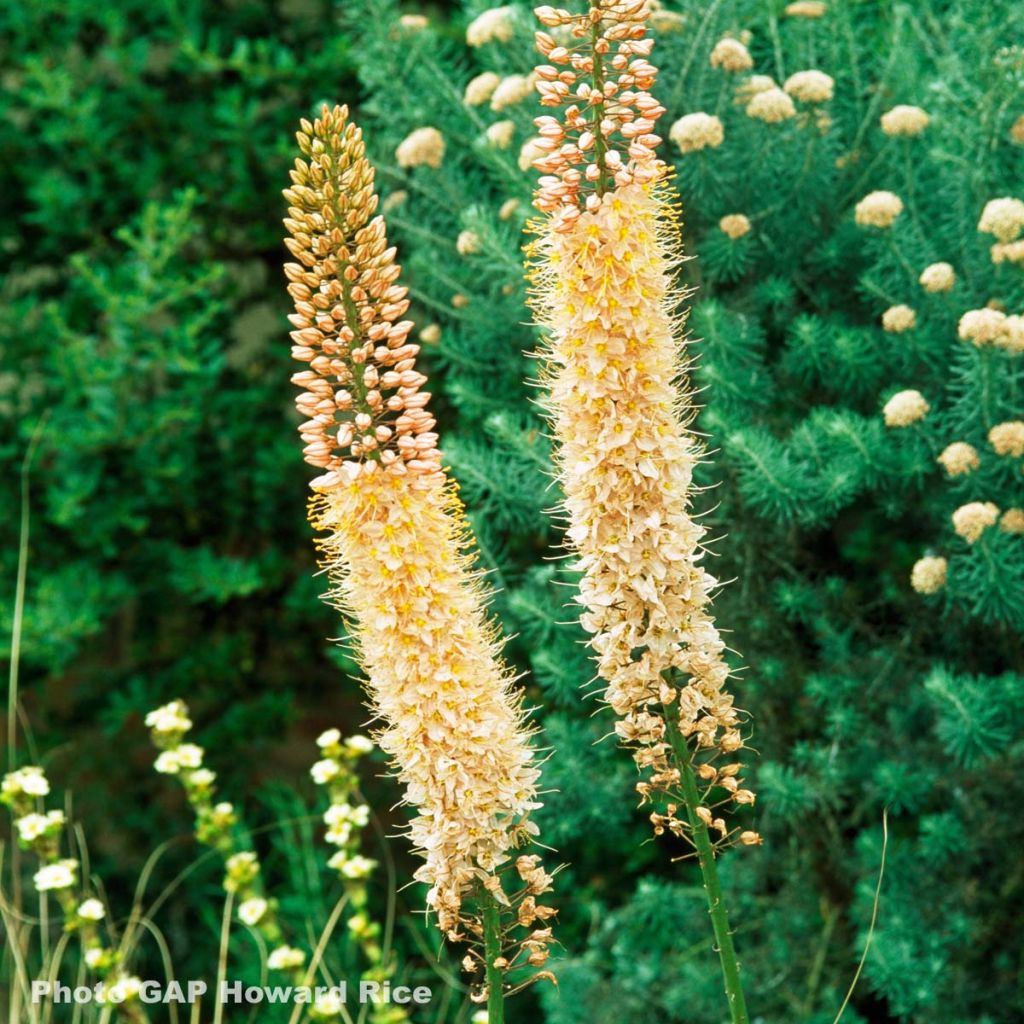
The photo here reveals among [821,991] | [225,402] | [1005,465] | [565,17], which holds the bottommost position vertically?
[821,991]

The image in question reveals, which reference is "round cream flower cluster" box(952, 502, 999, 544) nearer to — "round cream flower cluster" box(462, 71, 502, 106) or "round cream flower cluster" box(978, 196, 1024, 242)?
"round cream flower cluster" box(978, 196, 1024, 242)

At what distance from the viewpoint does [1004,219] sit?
301 cm

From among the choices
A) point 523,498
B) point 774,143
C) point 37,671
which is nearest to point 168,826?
point 37,671

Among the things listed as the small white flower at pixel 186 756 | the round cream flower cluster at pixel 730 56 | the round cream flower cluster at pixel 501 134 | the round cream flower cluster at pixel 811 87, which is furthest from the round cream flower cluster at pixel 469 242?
the small white flower at pixel 186 756

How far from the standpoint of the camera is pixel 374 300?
194 cm

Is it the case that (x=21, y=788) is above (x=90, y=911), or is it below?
above

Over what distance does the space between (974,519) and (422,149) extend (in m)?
1.59

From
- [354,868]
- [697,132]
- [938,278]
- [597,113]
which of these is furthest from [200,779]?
[938,278]

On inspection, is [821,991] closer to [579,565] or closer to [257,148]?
[579,565]

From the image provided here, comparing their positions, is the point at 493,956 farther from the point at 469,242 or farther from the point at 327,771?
the point at 469,242

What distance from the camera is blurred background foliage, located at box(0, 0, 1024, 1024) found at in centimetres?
329

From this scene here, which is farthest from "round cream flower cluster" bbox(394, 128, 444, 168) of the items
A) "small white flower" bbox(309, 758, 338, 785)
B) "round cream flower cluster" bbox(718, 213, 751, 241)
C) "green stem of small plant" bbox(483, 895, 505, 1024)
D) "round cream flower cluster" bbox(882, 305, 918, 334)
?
"green stem of small plant" bbox(483, 895, 505, 1024)

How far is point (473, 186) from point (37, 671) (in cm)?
210

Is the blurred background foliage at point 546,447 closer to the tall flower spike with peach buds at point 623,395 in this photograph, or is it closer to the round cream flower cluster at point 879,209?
the round cream flower cluster at point 879,209
